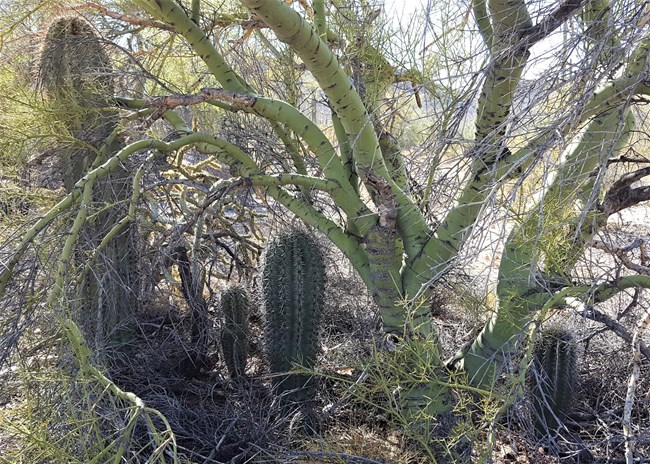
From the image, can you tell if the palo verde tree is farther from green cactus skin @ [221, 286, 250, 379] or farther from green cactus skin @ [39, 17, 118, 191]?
green cactus skin @ [221, 286, 250, 379]

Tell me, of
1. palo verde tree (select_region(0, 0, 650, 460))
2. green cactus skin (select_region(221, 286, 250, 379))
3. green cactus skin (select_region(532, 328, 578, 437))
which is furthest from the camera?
green cactus skin (select_region(221, 286, 250, 379))

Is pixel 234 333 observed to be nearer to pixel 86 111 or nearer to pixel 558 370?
pixel 86 111

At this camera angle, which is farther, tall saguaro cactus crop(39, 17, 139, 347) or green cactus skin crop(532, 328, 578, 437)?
green cactus skin crop(532, 328, 578, 437)

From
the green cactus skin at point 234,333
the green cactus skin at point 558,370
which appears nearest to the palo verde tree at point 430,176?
the green cactus skin at point 558,370

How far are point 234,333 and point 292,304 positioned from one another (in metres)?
0.65

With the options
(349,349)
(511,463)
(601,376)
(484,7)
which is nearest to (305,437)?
(349,349)

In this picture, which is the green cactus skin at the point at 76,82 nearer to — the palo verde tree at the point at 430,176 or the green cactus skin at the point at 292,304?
the palo verde tree at the point at 430,176

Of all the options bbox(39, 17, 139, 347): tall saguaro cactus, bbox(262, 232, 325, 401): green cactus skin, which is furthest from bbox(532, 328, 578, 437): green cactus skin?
bbox(39, 17, 139, 347): tall saguaro cactus

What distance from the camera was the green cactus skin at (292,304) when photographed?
455cm

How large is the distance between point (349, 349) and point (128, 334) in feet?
5.88

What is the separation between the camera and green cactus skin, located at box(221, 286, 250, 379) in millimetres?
4957

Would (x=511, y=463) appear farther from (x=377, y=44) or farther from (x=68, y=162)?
(x=68, y=162)

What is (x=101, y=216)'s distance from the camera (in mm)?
4531

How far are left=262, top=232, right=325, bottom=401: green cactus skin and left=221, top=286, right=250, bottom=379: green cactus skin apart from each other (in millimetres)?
401
